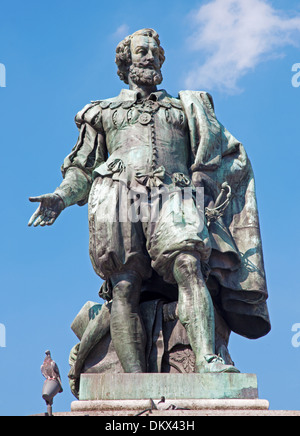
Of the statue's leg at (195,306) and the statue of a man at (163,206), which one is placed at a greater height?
the statue of a man at (163,206)

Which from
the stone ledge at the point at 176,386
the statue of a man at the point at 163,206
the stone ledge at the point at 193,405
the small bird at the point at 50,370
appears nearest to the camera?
the stone ledge at the point at 193,405

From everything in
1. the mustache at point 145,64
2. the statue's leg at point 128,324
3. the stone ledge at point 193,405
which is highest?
the mustache at point 145,64

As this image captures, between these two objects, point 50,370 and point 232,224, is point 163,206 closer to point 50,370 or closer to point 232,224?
point 232,224

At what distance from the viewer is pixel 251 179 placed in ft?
41.8

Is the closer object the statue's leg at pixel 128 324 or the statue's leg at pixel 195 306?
the statue's leg at pixel 195 306

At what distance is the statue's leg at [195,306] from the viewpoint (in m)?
10.9

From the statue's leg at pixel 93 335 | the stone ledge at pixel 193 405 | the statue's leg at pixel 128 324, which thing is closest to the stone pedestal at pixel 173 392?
the stone ledge at pixel 193 405

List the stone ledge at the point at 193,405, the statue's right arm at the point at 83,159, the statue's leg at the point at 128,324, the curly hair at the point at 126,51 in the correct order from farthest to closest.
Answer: the curly hair at the point at 126,51
the statue's right arm at the point at 83,159
the statue's leg at the point at 128,324
the stone ledge at the point at 193,405

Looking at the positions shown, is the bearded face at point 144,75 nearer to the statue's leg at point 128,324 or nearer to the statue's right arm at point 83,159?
the statue's right arm at point 83,159

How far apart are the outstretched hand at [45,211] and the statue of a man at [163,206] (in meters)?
0.01

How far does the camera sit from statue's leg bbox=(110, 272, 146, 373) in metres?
11.4

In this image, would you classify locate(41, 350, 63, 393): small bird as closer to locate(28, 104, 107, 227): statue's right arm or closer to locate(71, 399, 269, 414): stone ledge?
locate(71, 399, 269, 414): stone ledge
